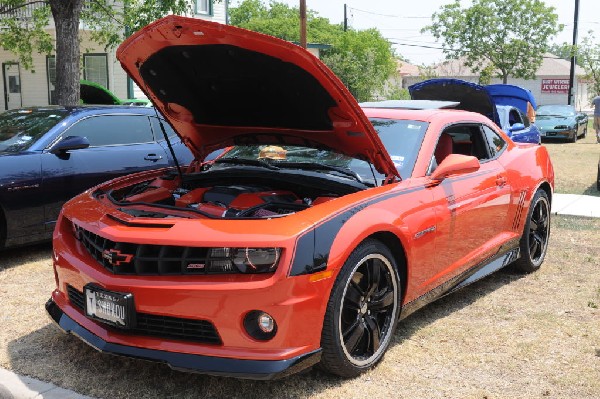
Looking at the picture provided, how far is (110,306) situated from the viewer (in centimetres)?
336

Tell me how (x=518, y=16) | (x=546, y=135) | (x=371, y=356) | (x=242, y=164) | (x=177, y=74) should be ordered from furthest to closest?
1. (x=518, y=16)
2. (x=546, y=135)
3. (x=242, y=164)
4. (x=177, y=74)
5. (x=371, y=356)

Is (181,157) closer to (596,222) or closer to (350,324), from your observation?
(350,324)

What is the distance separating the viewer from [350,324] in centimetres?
360

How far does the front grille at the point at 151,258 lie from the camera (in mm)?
3232

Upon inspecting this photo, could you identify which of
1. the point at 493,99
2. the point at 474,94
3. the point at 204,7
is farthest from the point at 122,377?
the point at 204,7

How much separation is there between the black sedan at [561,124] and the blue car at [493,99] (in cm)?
1118

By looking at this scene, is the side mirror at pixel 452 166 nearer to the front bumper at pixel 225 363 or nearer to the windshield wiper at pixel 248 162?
the windshield wiper at pixel 248 162

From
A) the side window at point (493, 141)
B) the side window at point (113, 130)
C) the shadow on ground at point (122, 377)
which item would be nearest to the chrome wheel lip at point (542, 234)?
the side window at point (493, 141)

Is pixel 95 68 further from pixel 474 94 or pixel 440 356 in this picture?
pixel 440 356

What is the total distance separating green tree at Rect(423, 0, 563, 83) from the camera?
1480 inches

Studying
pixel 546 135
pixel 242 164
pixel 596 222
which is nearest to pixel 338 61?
pixel 546 135

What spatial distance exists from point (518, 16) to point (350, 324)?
125ft

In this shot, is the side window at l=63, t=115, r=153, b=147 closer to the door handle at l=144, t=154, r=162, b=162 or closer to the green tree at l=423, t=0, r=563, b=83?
the door handle at l=144, t=154, r=162, b=162

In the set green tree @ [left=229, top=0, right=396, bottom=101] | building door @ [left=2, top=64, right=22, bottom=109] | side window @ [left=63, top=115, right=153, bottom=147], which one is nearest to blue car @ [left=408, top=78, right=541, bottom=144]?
side window @ [left=63, top=115, right=153, bottom=147]
